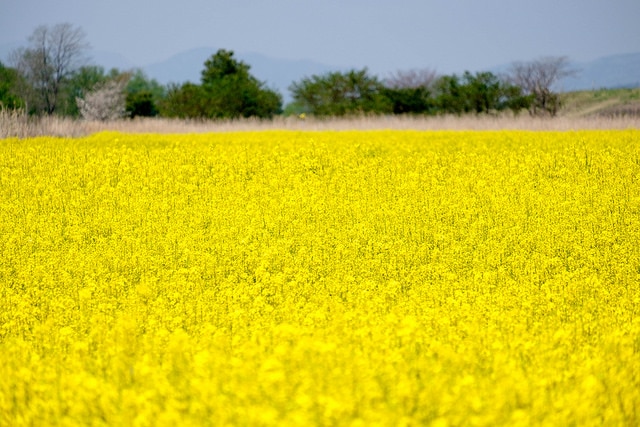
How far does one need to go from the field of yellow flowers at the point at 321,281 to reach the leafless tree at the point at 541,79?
2290 centimetres

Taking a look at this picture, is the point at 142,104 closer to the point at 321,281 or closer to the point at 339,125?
the point at 339,125

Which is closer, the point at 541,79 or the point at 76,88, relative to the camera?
the point at 541,79

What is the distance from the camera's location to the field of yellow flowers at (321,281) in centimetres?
532

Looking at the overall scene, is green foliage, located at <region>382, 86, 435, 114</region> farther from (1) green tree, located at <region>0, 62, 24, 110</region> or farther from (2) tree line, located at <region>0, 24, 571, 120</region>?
(1) green tree, located at <region>0, 62, 24, 110</region>

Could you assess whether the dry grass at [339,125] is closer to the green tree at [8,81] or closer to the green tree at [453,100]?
the green tree at [453,100]

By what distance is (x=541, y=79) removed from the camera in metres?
45.4

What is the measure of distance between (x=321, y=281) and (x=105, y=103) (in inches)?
1639

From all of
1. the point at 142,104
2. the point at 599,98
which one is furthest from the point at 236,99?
the point at 599,98

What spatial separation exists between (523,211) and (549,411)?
934 centimetres

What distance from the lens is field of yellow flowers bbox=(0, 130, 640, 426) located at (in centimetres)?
532

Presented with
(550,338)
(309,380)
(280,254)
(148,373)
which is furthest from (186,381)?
(280,254)

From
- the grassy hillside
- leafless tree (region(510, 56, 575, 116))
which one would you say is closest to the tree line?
leafless tree (region(510, 56, 575, 116))

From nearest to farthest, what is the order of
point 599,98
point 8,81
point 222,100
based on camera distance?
point 222,100, point 8,81, point 599,98

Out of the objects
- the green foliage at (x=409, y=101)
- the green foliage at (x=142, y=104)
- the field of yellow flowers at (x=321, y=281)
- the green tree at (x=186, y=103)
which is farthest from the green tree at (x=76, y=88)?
the field of yellow flowers at (x=321, y=281)
